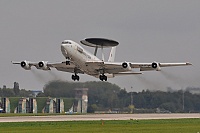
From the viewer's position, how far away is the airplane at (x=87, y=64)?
89.8 metres

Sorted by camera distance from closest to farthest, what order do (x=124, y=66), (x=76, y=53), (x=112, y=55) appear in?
(x=76, y=53) < (x=124, y=66) < (x=112, y=55)

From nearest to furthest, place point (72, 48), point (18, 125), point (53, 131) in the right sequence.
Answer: point (53, 131) < point (18, 125) < point (72, 48)

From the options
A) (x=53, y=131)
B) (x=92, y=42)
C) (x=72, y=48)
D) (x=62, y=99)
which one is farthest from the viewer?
(x=62, y=99)

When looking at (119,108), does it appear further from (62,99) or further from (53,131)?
(53,131)

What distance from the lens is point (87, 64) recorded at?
299 feet

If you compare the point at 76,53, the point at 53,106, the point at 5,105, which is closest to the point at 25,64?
the point at 76,53

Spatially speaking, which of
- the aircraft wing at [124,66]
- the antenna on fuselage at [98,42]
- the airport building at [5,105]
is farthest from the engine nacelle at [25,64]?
the airport building at [5,105]

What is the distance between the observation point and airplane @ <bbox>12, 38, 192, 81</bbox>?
8975 cm

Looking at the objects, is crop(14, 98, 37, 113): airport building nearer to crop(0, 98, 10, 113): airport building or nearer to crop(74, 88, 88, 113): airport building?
crop(0, 98, 10, 113): airport building

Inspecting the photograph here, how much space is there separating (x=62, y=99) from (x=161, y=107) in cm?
1913

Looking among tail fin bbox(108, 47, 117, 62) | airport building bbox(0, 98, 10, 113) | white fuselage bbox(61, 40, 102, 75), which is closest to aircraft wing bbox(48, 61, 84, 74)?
white fuselage bbox(61, 40, 102, 75)

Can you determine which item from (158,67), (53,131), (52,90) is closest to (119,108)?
(52,90)

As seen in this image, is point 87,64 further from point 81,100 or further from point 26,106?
point 26,106

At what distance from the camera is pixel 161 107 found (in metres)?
120
